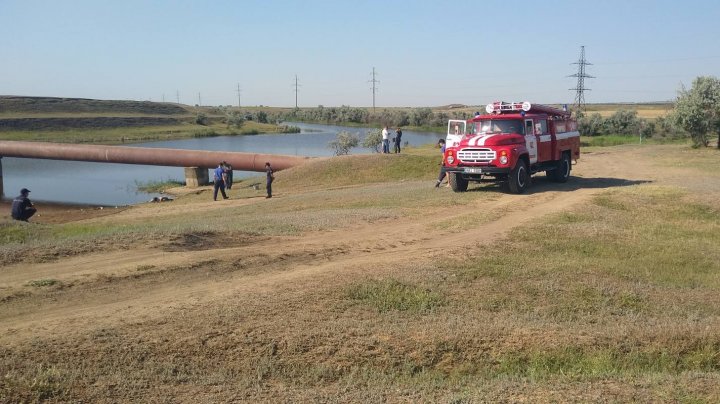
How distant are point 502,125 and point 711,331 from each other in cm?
1262

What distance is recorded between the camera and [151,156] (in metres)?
46.5

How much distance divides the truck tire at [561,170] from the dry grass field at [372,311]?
6.85 metres

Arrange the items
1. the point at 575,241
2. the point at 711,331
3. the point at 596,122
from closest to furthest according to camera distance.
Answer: the point at 711,331 < the point at 575,241 < the point at 596,122

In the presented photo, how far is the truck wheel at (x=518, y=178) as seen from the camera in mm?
19750

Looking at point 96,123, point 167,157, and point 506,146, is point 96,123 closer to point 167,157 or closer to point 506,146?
point 167,157

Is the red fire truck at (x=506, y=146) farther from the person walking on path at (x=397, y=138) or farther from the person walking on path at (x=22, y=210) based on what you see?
the person walking on path at (x=397, y=138)

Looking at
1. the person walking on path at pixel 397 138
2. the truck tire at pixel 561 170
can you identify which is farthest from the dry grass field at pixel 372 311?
the person walking on path at pixel 397 138

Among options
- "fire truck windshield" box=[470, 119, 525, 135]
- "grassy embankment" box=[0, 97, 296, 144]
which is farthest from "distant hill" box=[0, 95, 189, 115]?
"fire truck windshield" box=[470, 119, 525, 135]

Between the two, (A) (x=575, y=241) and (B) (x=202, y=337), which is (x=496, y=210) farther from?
(B) (x=202, y=337)

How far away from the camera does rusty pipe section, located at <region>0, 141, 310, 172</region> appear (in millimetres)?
40938

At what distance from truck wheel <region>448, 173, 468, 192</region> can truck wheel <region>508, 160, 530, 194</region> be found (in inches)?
63.1

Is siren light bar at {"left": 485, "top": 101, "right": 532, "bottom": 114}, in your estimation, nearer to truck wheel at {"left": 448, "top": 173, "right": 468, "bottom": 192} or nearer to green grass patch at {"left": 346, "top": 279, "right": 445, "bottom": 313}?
truck wheel at {"left": 448, "top": 173, "right": 468, "bottom": 192}

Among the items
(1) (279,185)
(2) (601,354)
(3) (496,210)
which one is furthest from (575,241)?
(1) (279,185)

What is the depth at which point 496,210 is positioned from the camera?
55.4 ft
